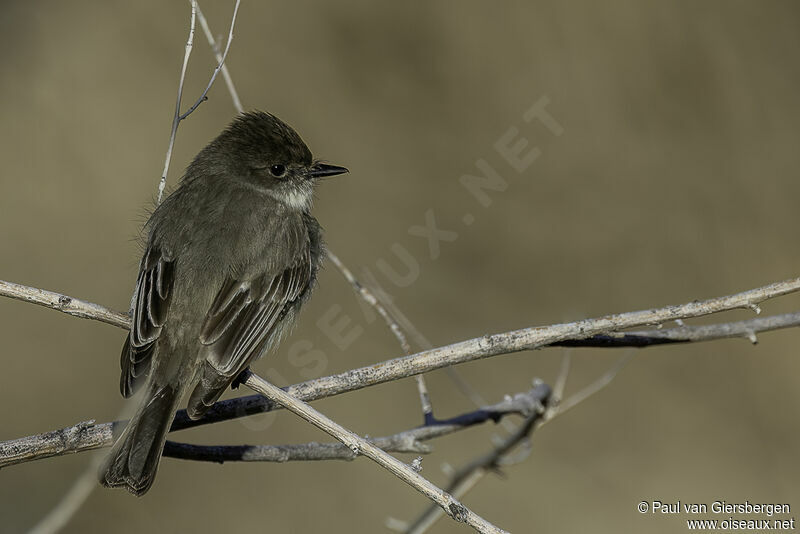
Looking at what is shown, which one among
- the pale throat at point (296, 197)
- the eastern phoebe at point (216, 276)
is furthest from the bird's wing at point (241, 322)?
the pale throat at point (296, 197)

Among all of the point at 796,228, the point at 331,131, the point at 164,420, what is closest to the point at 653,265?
the point at 796,228

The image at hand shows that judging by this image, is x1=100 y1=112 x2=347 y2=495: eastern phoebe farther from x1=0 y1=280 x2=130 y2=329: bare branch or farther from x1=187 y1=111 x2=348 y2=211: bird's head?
x1=0 y1=280 x2=130 y2=329: bare branch

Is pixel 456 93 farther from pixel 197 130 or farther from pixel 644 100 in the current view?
pixel 197 130

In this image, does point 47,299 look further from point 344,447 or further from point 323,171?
point 323,171

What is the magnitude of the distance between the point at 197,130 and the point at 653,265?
393 cm

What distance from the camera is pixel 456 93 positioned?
7.43 metres

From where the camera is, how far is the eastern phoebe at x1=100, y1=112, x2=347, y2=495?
3.80 metres

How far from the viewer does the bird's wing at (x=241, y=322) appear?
3873 millimetres

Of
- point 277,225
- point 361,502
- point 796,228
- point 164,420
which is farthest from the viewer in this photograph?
point 796,228

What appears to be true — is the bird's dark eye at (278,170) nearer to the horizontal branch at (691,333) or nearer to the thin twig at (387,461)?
the thin twig at (387,461)

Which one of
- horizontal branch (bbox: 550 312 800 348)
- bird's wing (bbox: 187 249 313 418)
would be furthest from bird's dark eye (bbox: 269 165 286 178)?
horizontal branch (bbox: 550 312 800 348)

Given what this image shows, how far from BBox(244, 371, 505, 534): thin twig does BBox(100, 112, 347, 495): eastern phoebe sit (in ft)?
1.62

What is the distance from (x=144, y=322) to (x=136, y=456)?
74 cm

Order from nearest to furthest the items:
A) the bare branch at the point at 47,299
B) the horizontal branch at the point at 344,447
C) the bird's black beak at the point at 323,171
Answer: the bare branch at the point at 47,299 → the horizontal branch at the point at 344,447 → the bird's black beak at the point at 323,171
